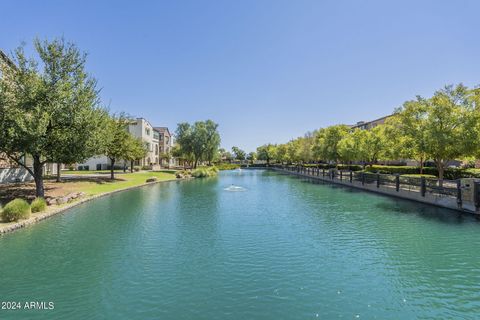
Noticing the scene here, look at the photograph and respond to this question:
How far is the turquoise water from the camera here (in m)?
7.48

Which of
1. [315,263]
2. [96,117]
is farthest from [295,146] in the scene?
[315,263]

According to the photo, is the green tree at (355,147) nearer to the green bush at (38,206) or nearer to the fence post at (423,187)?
the fence post at (423,187)

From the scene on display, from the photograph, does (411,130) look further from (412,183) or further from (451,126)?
(412,183)

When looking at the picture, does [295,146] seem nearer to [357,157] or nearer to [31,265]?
[357,157]

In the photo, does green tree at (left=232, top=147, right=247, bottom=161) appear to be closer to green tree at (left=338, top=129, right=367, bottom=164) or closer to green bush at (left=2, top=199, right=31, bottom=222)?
green tree at (left=338, top=129, right=367, bottom=164)

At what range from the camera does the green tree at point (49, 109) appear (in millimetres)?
18984

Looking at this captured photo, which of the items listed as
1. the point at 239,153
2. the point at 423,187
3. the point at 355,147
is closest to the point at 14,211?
the point at 423,187

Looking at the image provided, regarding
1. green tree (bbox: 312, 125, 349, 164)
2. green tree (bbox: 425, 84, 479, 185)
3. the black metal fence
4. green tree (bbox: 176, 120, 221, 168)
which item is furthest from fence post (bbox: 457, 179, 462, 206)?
green tree (bbox: 176, 120, 221, 168)

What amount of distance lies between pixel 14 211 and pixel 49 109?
25.6ft

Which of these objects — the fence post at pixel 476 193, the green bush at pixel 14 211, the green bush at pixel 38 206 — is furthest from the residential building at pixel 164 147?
the fence post at pixel 476 193

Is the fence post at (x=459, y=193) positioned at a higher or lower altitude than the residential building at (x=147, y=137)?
lower

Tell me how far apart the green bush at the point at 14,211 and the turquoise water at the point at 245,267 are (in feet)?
3.55

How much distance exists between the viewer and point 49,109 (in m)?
19.9

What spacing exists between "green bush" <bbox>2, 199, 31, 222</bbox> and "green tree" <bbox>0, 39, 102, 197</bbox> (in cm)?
485
